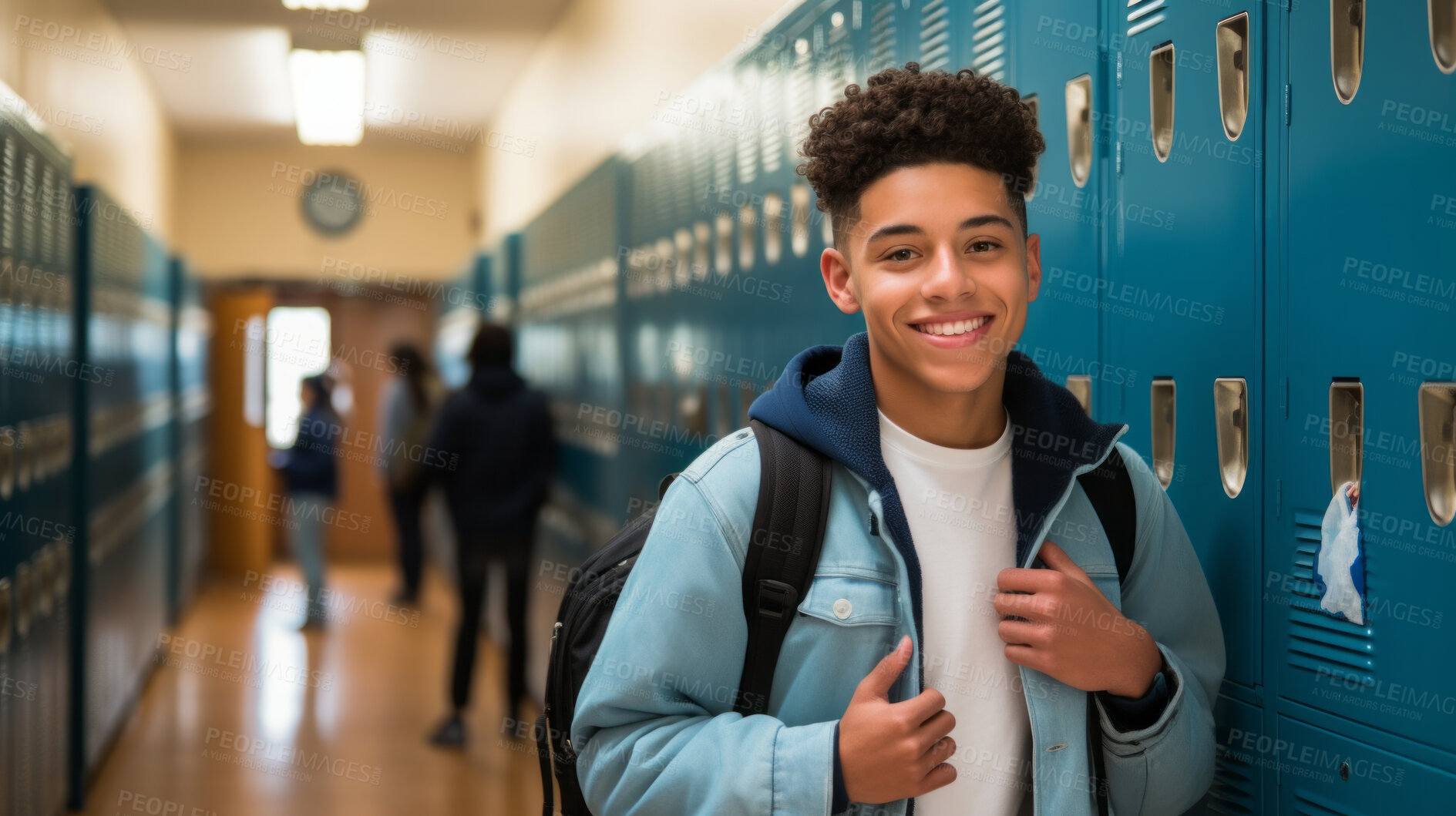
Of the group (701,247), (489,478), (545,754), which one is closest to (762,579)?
(545,754)

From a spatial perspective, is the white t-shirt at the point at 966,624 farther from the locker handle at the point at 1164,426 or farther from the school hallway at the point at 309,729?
the school hallway at the point at 309,729

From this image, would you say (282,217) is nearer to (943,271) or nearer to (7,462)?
(7,462)

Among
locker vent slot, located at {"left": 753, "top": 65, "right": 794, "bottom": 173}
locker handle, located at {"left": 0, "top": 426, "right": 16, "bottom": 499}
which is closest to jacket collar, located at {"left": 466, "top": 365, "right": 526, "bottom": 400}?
locker handle, located at {"left": 0, "top": 426, "right": 16, "bottom": 499}

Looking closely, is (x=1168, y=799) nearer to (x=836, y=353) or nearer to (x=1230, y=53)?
(x=836, y=353)

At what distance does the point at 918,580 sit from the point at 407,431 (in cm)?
671

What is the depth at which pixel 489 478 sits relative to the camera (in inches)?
203

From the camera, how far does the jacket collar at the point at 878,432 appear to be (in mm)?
Answer: 1327

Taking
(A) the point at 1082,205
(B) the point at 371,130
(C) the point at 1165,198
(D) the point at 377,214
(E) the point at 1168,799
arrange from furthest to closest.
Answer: (D) the point at 377,214 → (B) the point at 371,130 → (A) the point at 1082,205 → (C) the point at 1165,198 → (E) the point at 1168,799

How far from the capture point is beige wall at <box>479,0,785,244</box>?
4.04 metres

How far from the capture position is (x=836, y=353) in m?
1.59

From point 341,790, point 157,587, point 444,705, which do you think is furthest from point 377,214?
point 341,790

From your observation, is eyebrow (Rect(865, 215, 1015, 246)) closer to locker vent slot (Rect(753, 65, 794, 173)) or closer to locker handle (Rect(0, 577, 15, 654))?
locker vent slot (Rect(753, 65, 794, 173))

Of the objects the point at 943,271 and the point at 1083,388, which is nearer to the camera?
the point at 943,271

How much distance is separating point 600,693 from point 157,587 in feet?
20.1
